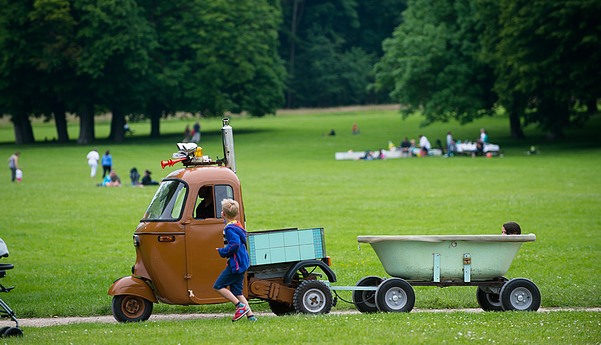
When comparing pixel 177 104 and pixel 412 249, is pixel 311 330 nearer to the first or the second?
pixel 412 249

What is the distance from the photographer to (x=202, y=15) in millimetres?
81875

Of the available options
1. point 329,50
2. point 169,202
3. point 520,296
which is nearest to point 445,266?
point 520,296

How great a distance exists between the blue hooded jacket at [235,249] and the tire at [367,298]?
6.88 ft

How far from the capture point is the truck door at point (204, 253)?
13.5 meters

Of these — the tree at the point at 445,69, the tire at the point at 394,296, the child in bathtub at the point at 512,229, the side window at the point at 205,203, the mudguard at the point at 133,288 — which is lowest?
the tire at the point at 394,296

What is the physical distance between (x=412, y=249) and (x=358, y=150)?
54.6 metres

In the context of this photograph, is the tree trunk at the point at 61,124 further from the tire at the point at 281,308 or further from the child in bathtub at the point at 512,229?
the child in bathtub at the point at 512,229

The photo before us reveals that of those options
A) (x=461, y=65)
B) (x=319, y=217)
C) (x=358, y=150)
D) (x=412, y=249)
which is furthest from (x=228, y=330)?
(x=461, y=65)

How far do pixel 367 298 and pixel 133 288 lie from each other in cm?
333

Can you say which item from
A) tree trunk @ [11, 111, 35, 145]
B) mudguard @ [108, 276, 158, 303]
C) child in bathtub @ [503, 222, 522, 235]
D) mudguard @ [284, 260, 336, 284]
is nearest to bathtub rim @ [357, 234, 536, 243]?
mudguard @ [284, 260, 336, 284]

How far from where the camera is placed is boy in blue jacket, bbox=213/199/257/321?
12821mm

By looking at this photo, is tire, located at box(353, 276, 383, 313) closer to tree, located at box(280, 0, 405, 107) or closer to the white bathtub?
the white bathtub

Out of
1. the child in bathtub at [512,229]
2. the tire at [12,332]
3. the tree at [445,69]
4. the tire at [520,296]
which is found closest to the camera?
the tire at [12,332]

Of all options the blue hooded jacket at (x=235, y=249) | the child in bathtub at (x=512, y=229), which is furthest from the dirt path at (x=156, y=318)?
the blue hooded jacket at (x=235, y=249)
